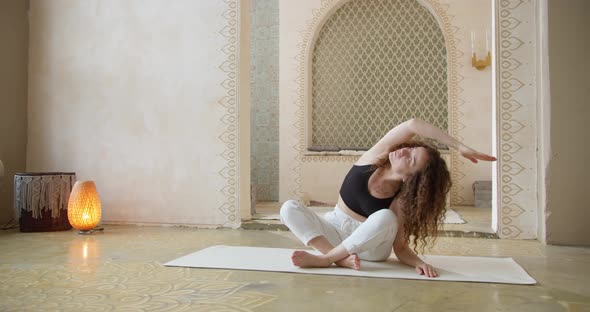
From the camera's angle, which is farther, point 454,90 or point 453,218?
point 454,90

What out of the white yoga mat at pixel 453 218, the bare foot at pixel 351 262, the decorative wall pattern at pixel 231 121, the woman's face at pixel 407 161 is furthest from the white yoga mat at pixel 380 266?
the white yoga mat at pixel 453 218

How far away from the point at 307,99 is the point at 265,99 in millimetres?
611

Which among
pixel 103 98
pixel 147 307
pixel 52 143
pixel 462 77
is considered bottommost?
pixel 147 307

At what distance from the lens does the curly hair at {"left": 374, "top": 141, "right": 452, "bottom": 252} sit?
2.43 m

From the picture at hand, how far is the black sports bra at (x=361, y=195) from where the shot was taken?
2.60m

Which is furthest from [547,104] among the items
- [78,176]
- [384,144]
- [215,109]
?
[78,176]

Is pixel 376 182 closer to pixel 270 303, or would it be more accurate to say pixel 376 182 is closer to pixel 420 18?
pixel 270 303

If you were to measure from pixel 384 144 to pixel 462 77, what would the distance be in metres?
4.38

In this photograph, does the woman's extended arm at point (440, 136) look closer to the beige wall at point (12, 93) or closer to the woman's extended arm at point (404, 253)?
the woman's extended arm at point (404, 253)

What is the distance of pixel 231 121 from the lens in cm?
444

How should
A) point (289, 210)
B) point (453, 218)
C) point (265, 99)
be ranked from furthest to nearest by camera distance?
point (265, 99), point (453, 218), point (289, 210)

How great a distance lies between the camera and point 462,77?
21.4ft

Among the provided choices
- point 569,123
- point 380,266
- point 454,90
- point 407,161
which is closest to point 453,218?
point 569,123

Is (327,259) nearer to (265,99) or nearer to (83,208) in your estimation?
(83,208)
